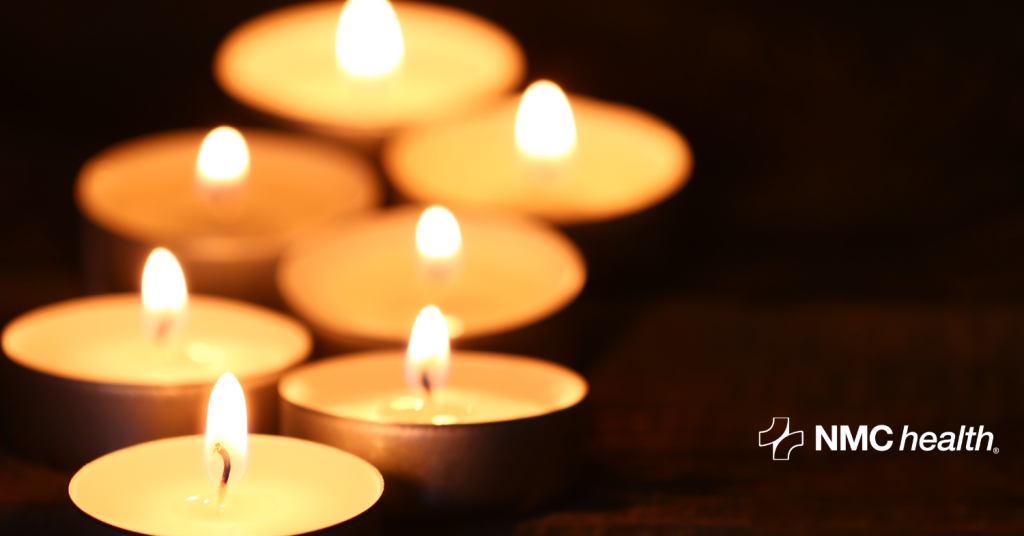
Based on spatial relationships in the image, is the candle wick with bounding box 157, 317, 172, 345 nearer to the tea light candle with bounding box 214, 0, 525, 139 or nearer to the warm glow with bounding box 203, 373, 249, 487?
the warm glow with bounding box 203, 373, 249, 487

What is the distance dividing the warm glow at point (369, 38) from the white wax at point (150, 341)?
507mm

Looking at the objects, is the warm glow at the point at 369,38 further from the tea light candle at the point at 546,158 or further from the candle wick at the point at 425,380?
the candle wick at the point at 425,380

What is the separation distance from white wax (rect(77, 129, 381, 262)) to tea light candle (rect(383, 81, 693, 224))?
56 millimetres

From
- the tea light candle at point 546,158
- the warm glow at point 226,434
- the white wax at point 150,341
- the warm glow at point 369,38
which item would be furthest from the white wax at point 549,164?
the warm glow at point 226,434

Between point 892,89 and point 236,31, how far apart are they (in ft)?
2.78

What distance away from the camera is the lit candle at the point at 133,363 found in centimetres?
82

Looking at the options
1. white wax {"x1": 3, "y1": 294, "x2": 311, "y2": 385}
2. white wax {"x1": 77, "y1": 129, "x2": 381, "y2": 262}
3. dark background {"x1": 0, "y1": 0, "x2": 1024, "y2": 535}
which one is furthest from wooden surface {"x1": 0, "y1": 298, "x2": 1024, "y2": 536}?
white wax {"x1": 77, "y1": 129, "x2": 381, "y2": 262}

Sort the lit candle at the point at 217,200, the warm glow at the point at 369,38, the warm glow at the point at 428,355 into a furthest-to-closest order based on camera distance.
Result: 1. the warm glow at the point at 369,38
2. the lit candle at the point at 217,200
3. the warm glow at the point at 428,355

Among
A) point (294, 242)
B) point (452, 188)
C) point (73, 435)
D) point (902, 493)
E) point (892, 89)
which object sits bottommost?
point (73, 435)

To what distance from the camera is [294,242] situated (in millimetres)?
1075

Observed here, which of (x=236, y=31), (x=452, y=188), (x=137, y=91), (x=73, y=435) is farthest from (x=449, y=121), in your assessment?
(x=73, y=435)

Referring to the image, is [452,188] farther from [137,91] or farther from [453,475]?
[453,475]

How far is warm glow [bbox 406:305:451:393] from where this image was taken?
0.86 meters

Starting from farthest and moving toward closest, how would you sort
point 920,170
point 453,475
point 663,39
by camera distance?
point 663,39
point 920,170
point 453,475
